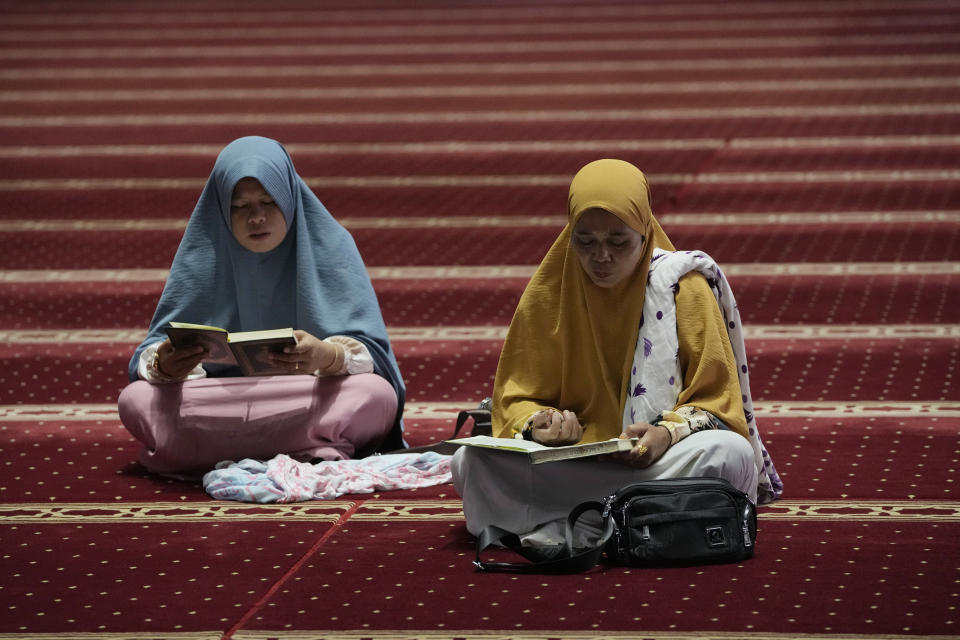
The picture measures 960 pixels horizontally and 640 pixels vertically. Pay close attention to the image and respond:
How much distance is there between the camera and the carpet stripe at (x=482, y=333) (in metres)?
4.19

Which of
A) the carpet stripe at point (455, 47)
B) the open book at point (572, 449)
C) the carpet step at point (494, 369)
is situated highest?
the carpet stripe at point (455, 47)

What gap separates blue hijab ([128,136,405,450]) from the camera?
3059mm

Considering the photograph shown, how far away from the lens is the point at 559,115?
7.76 metres

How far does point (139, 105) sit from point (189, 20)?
255cm

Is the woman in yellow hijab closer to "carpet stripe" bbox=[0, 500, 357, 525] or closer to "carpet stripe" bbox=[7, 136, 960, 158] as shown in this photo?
"carpet stripe" bbox=[0, 500, 357, 525]

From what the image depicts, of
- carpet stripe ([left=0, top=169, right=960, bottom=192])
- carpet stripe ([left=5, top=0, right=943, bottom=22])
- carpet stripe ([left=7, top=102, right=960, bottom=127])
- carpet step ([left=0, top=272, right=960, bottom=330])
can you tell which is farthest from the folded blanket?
carpet stripe ([left=5, top=0, right=943, bottom=22])

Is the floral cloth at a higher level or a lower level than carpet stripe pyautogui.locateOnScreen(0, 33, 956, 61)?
lower

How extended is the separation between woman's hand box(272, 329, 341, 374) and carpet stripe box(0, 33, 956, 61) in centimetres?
667

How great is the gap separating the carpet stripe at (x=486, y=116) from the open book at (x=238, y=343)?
4.92 meters

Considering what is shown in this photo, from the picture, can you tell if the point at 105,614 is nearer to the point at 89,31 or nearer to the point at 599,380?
the point at 599,380

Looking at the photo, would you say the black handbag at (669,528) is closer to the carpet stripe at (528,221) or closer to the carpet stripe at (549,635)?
the carpet stripe at (549,635)

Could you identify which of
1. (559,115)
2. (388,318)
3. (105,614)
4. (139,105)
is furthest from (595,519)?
(139,105)

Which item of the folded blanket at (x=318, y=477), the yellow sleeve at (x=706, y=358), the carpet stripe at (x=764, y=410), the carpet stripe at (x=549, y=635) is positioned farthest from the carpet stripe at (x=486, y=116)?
the carpet stripe at (x=549, y=635)

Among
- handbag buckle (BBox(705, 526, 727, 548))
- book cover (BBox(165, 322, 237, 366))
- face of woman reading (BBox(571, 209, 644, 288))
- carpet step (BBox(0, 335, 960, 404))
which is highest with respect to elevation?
face of woman reading (BBox(571, 209, 644, 288))
